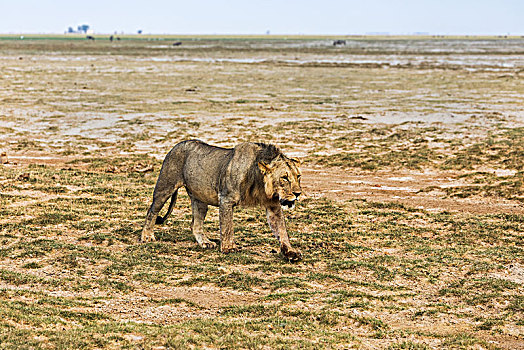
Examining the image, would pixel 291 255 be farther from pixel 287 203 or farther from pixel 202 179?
pixel 202 179

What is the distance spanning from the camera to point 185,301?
9711 mm

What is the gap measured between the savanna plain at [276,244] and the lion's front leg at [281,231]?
0.22 meters

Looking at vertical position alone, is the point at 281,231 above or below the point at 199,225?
above

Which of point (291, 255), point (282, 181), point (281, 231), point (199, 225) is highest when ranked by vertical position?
point (282, 181)

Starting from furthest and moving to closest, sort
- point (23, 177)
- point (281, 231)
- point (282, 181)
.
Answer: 1. point (23, 177)
2. point (281, 231)
3. point (282, 181)

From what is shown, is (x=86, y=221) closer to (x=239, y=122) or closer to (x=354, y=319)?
(x=354, y=319)

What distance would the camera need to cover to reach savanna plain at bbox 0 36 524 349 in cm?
865

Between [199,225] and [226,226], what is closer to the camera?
[226,226]

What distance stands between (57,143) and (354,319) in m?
19.3

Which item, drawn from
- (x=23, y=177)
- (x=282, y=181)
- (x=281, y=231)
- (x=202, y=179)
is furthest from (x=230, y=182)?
(x=23, y=177)

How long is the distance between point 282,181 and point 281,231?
4.03ft

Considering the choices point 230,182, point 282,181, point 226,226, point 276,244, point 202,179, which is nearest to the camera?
point 282,181

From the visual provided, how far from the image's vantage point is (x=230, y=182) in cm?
1170

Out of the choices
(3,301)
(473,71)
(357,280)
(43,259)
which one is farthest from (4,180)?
(473,71)
